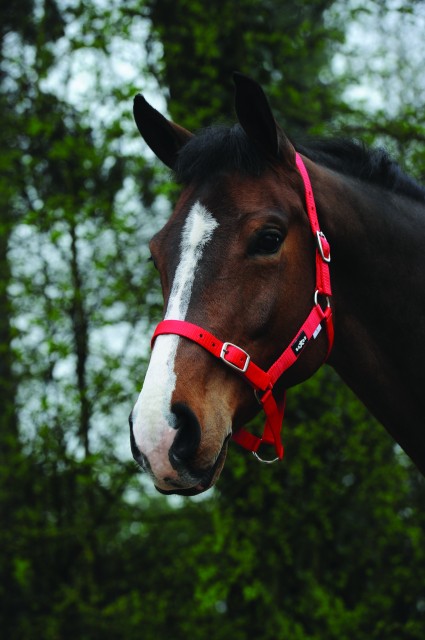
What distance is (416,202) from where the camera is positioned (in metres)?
2.76

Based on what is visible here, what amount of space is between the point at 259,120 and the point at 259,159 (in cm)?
13

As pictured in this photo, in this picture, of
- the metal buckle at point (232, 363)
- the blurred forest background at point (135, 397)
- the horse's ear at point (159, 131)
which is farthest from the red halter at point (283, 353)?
the blurred forest background at point (135, 397)

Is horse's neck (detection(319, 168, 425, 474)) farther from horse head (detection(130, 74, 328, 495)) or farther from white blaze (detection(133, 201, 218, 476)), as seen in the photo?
white blaze (detection(133, 201, 218, 476))

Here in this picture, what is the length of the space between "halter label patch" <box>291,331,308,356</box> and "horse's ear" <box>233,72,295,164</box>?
2.02 ft

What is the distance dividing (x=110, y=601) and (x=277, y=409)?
404 cm

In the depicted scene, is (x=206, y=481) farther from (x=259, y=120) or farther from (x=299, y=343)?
(x=259, y=120)

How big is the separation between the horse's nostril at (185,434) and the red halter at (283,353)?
0.76ft

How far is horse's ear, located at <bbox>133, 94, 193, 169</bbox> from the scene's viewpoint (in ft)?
8.98

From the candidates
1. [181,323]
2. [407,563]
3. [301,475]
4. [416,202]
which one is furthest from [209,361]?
[407,563]

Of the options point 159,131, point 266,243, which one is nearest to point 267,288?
point 266,243

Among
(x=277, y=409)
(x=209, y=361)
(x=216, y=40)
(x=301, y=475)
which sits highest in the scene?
A: (x=209, y=361)

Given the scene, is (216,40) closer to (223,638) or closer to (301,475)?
(301,475)

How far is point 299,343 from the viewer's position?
2.36 m

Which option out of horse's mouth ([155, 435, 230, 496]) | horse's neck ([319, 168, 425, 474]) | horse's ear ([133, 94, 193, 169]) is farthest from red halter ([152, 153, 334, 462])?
horse's ear ([133, 94, 193, 169])
